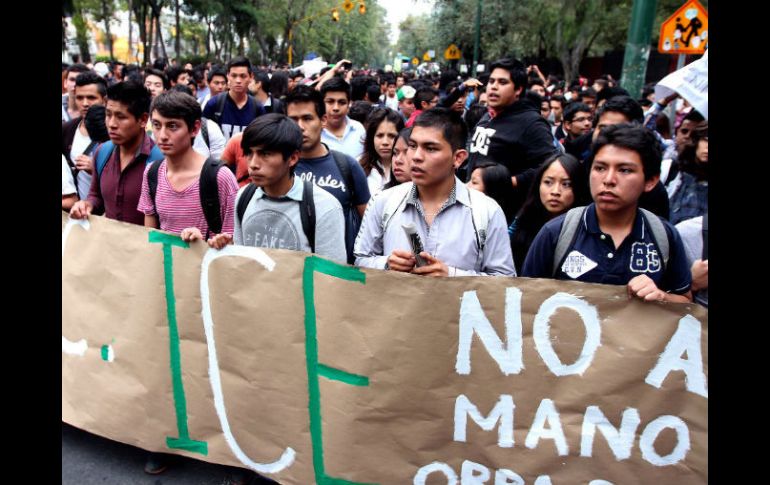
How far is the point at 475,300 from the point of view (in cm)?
219

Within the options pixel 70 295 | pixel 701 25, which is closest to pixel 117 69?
pixel 701 25

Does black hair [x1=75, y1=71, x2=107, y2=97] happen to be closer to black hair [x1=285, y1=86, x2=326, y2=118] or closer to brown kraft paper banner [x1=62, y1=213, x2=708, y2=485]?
black hair [x1=285, y1=86, x2=326, y2=118]

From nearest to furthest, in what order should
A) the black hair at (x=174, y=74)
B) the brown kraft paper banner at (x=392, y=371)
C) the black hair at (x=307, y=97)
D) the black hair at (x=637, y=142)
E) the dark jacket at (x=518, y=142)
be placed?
1. the brown kraft paper banner at (x=392, y=371)
2. the black hair at (x=637, y=142)
3. the black hair at (x=307, y=97)
4. the dark jacket at (x=518, y=142)
5. the black hair at (x=174, y=74)

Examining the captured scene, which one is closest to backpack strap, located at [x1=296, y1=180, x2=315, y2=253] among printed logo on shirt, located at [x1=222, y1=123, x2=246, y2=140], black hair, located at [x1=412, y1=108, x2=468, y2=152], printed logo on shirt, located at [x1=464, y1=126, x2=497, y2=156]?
black hair, located at [x1=412, y1=108, x2=468, y2=152]

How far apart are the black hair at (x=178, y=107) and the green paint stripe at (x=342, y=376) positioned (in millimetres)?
1542

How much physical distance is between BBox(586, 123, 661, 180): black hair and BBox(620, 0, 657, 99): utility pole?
5.84m

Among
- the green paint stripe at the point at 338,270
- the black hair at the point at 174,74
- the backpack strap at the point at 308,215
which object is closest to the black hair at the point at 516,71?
the backpack strap at the point at 308,215

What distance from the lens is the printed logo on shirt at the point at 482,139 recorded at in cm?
414

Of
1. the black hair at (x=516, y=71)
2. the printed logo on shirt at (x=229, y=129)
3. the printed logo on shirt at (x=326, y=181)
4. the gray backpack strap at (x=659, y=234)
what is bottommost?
the gray backpack strap at (x=659, y=234)

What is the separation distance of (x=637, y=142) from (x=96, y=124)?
3.43 m

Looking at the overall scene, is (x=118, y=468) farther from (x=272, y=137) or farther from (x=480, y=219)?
(x=480, y=219)

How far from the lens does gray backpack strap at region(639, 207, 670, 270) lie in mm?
2305

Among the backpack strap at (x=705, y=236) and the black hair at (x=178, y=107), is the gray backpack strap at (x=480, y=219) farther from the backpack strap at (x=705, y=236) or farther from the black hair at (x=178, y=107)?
the black hair at (x=178, y=107)

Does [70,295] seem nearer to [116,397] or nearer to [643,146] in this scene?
[116,397]
